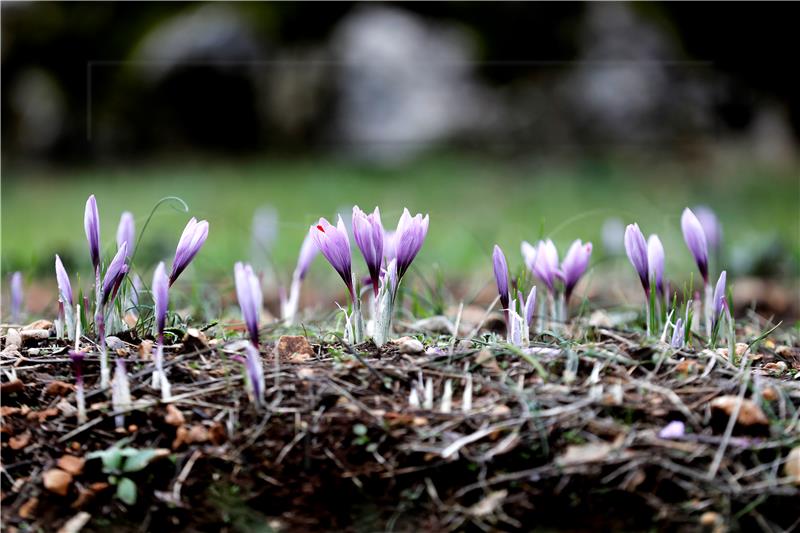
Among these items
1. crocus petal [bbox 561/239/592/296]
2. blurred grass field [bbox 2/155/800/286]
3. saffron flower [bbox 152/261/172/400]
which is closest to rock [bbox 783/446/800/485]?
crocus petal [bbox 561/239/592/296]

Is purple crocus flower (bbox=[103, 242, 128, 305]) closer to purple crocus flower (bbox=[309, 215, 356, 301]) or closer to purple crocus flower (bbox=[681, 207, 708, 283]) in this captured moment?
purple crocus flower (bbox=[309, 215, 356, 301])

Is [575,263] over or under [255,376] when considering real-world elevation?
over

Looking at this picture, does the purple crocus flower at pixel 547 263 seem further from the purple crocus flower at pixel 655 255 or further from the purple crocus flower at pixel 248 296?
the purple crocus flower at pixel 248 296

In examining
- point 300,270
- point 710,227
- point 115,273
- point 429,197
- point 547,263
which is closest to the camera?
point 115,273

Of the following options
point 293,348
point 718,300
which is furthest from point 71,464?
point 718,300

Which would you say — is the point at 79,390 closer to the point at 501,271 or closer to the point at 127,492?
the point at 127,492

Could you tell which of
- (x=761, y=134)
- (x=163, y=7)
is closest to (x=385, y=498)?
(x=761, y=134)
